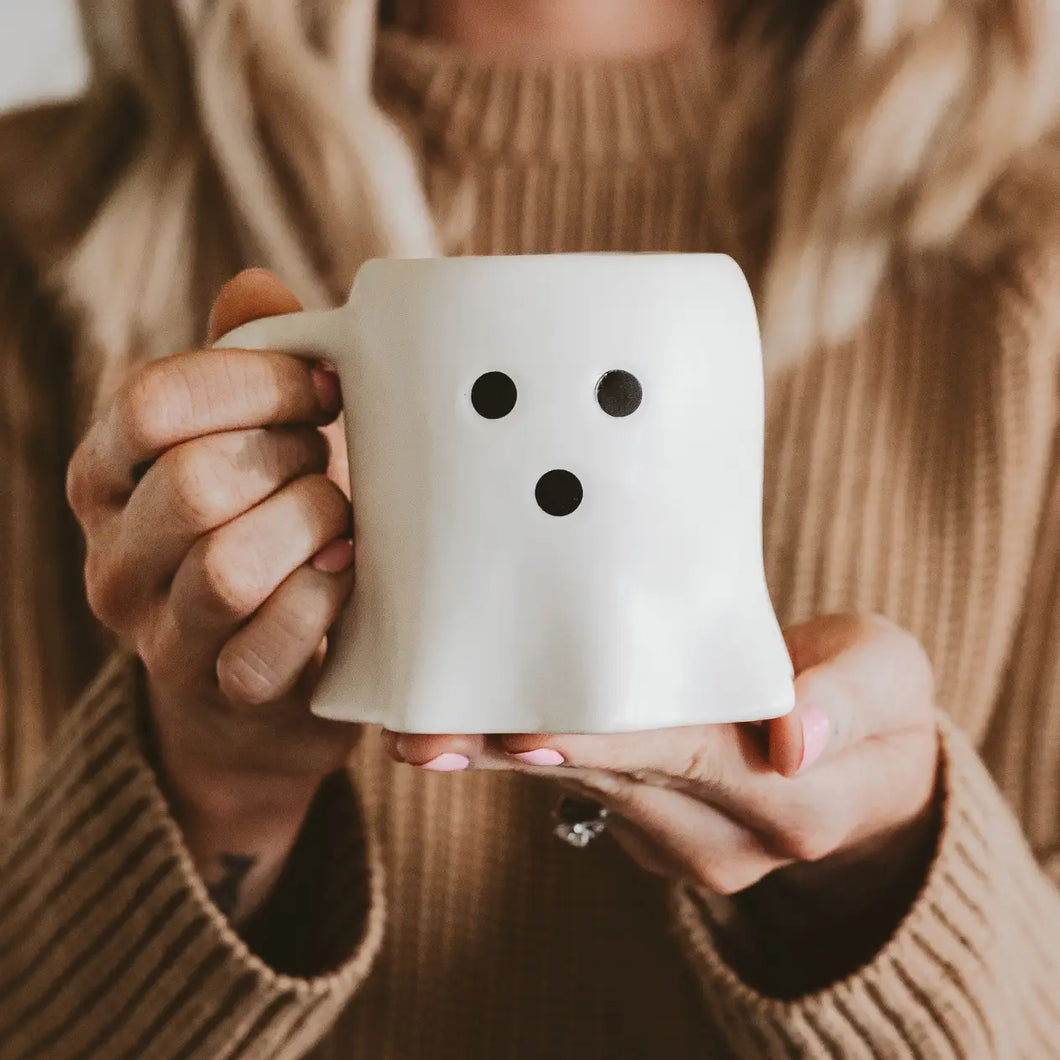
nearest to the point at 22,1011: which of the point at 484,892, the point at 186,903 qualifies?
the point at 186,903

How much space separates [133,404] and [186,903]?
1.02 ft

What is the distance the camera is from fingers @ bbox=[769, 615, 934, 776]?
1.55 ft

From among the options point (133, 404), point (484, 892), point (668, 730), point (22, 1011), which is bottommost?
point (484, 892)

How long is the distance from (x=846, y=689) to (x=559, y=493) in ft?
0.67

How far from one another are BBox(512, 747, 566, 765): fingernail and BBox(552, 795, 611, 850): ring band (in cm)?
15

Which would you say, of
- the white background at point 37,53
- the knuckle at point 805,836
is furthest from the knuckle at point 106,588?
the white background at point 37,53

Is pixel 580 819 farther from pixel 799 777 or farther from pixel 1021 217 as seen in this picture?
pixel 1021 217

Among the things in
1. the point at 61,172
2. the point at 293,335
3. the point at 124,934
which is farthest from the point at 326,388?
the point at 61,172

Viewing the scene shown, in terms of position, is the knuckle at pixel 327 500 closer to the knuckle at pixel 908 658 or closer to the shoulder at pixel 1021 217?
the knuckle at pixel 908 658

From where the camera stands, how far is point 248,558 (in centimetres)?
42

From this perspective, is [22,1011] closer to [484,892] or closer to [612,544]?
[484,892]

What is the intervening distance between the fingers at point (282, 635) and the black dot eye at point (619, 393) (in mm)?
143

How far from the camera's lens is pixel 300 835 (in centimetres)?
70

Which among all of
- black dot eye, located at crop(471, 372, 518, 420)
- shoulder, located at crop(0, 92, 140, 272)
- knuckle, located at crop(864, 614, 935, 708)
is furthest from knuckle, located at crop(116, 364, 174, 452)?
shoulder, located at crop(0, 92, 140, 272)
